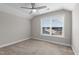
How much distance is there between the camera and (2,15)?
11.2ft

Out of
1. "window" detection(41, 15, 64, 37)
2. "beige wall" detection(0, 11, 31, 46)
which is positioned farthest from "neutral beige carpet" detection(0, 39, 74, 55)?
"window" detection(41, 15, 64, 37)

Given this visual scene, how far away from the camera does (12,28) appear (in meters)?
3.98

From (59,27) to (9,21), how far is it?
2.68 m

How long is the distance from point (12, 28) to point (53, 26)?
2324 millimetres

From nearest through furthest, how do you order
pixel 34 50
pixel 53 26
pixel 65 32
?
pixel 34 50, pixel 65 32, pixel 53 26

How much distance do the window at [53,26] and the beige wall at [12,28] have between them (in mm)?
1181

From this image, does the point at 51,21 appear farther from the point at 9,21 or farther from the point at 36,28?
the point at 9,21

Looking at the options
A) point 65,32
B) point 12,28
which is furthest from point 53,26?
point 12,28

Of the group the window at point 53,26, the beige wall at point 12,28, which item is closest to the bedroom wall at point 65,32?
the window at point 53,26

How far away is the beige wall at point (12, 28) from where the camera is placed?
348 centimetres

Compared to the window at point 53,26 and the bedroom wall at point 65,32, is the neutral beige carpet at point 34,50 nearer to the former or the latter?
the bedroom wall at point 65,32

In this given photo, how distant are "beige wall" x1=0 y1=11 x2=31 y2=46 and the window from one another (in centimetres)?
118

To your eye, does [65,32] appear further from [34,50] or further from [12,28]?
[12,28]
